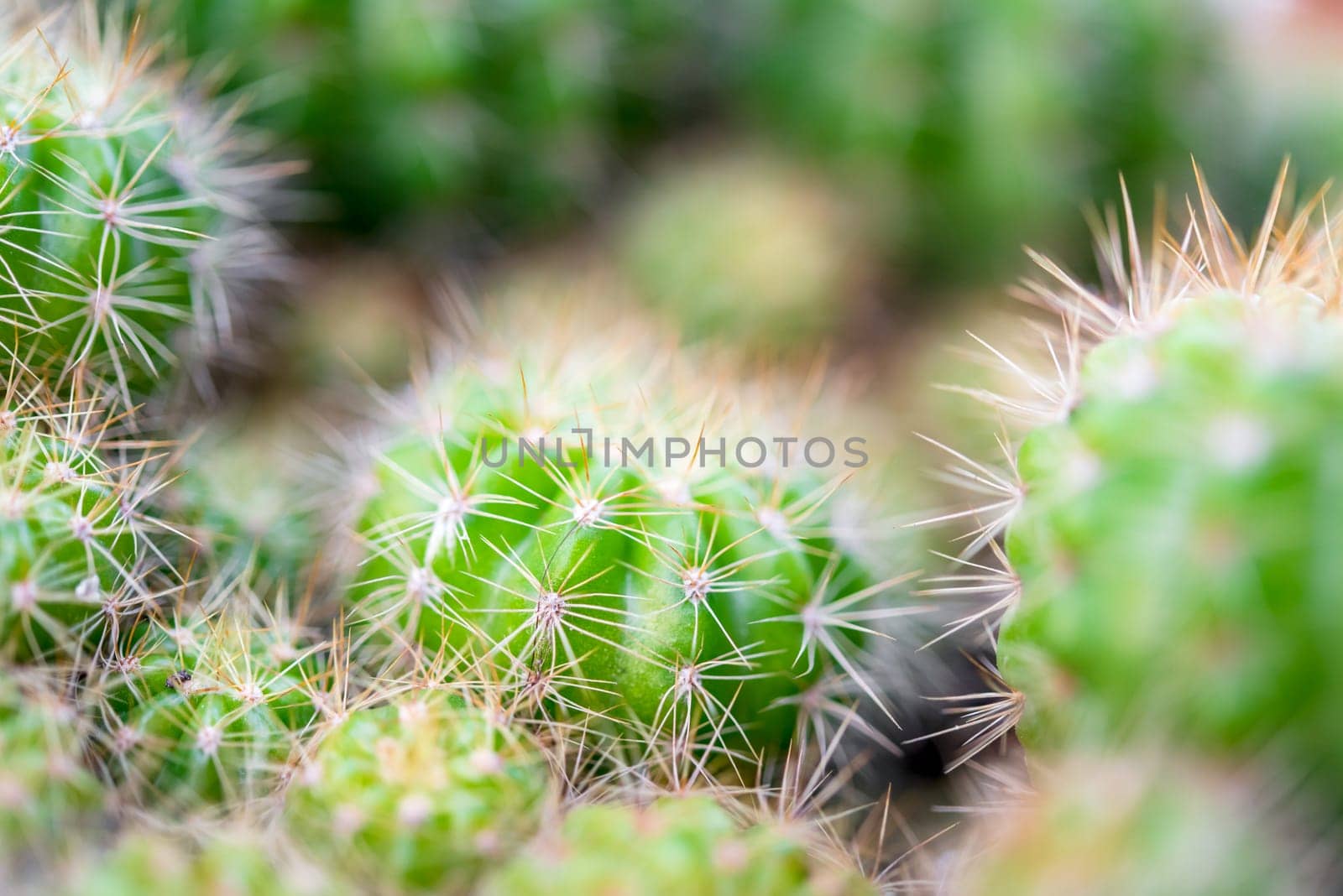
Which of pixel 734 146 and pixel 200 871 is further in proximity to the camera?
pixel 734 146

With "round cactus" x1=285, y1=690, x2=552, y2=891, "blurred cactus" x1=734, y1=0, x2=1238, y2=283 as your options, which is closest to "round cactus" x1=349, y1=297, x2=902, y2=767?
"round cactus" x1=285, y1=690, x2=552, y2=891

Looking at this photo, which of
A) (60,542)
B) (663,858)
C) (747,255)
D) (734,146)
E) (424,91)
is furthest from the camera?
(734,146)

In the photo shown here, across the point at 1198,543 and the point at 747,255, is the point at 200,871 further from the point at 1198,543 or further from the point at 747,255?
the point at 747,255

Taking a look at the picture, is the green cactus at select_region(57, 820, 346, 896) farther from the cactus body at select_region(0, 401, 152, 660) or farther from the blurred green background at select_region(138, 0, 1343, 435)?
the blurred green background at select_region(138, 0, 1343, 435)

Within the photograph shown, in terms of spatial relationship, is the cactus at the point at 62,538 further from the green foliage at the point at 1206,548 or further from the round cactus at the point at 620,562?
the green foliage at the point at 1206,548

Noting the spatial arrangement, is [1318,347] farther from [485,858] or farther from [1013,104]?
[1013,104]

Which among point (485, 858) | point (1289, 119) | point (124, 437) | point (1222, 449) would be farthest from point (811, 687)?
point (1289, 119)

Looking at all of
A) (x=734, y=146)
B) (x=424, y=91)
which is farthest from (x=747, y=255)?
(x=424, y=91)
